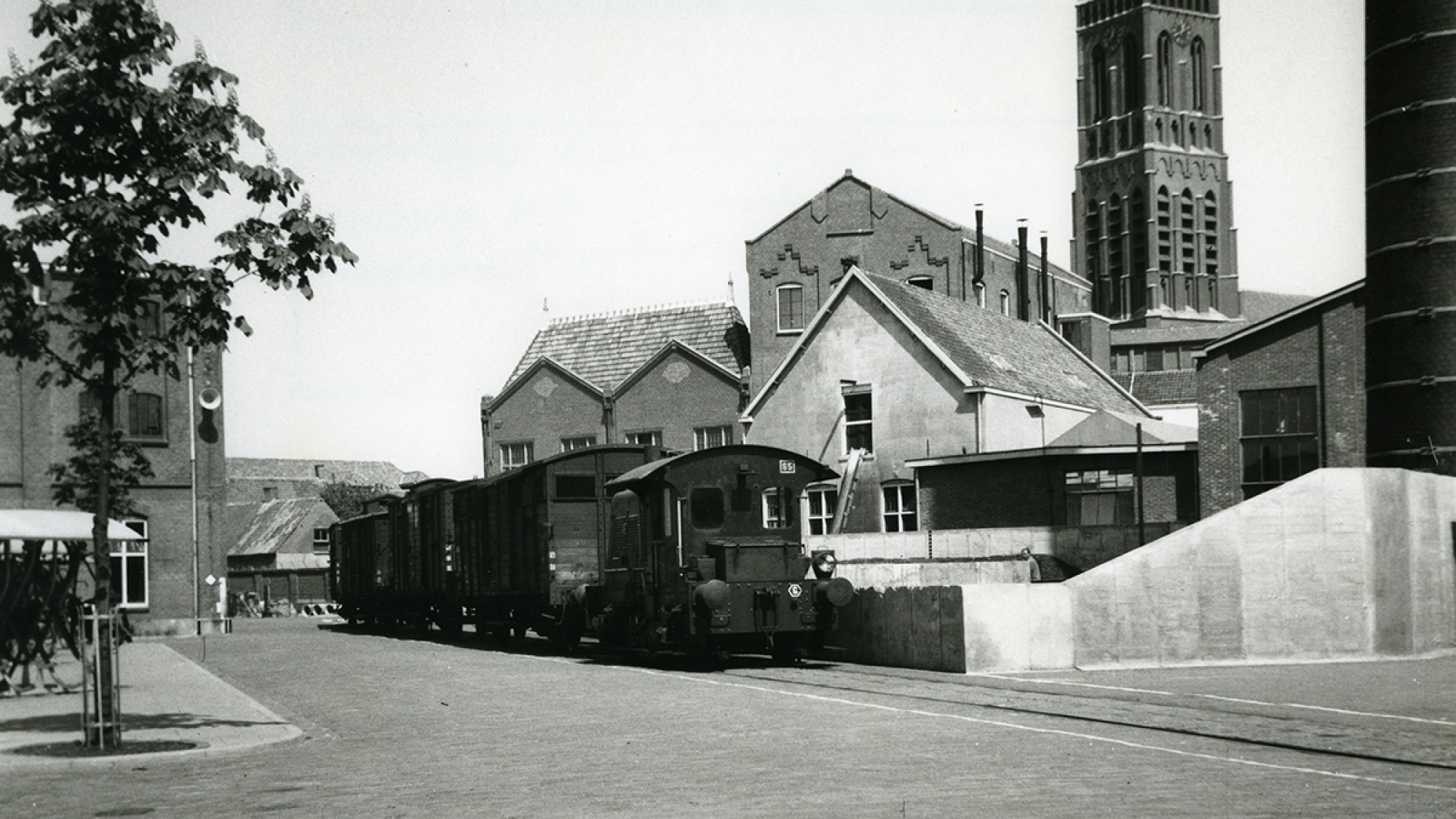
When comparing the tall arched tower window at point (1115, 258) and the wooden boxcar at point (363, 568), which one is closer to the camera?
the wooden boxcar at point (363, 568)

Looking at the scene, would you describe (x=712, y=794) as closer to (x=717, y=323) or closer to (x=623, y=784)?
(x=623, y=784)

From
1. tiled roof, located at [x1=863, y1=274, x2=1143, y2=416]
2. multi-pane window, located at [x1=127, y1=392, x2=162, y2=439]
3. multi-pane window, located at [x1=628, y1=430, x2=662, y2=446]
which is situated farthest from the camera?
multi-pane window, located at [x1=628, y1=430, x2=662, y2=446]

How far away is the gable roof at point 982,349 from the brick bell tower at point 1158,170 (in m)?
61.1

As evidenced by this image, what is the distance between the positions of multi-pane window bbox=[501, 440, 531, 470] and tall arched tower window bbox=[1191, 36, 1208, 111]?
225 ft

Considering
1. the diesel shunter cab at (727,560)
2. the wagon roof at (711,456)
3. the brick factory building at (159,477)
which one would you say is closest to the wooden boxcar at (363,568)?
the brick factory building at (159,477)

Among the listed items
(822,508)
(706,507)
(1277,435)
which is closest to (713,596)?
(706,507)

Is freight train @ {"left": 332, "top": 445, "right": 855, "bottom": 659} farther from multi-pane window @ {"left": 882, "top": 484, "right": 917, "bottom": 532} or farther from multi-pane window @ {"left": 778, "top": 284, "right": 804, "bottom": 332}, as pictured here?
multi-pane window @ {"left": 778, "top": 284, "right": 804, "bottom": 332}

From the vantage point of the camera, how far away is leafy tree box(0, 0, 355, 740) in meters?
12.3

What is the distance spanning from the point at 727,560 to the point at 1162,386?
210 feet

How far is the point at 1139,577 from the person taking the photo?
20.2 meters

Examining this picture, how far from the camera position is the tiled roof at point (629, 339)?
182ft

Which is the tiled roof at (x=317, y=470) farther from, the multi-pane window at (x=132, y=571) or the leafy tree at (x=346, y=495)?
the multi-pane window at (x=132, y=571)

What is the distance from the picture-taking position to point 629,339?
58406 millimetres

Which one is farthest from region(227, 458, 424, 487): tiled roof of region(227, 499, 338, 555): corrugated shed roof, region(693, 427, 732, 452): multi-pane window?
region(693, 427, 732, 452): multi-pane window
